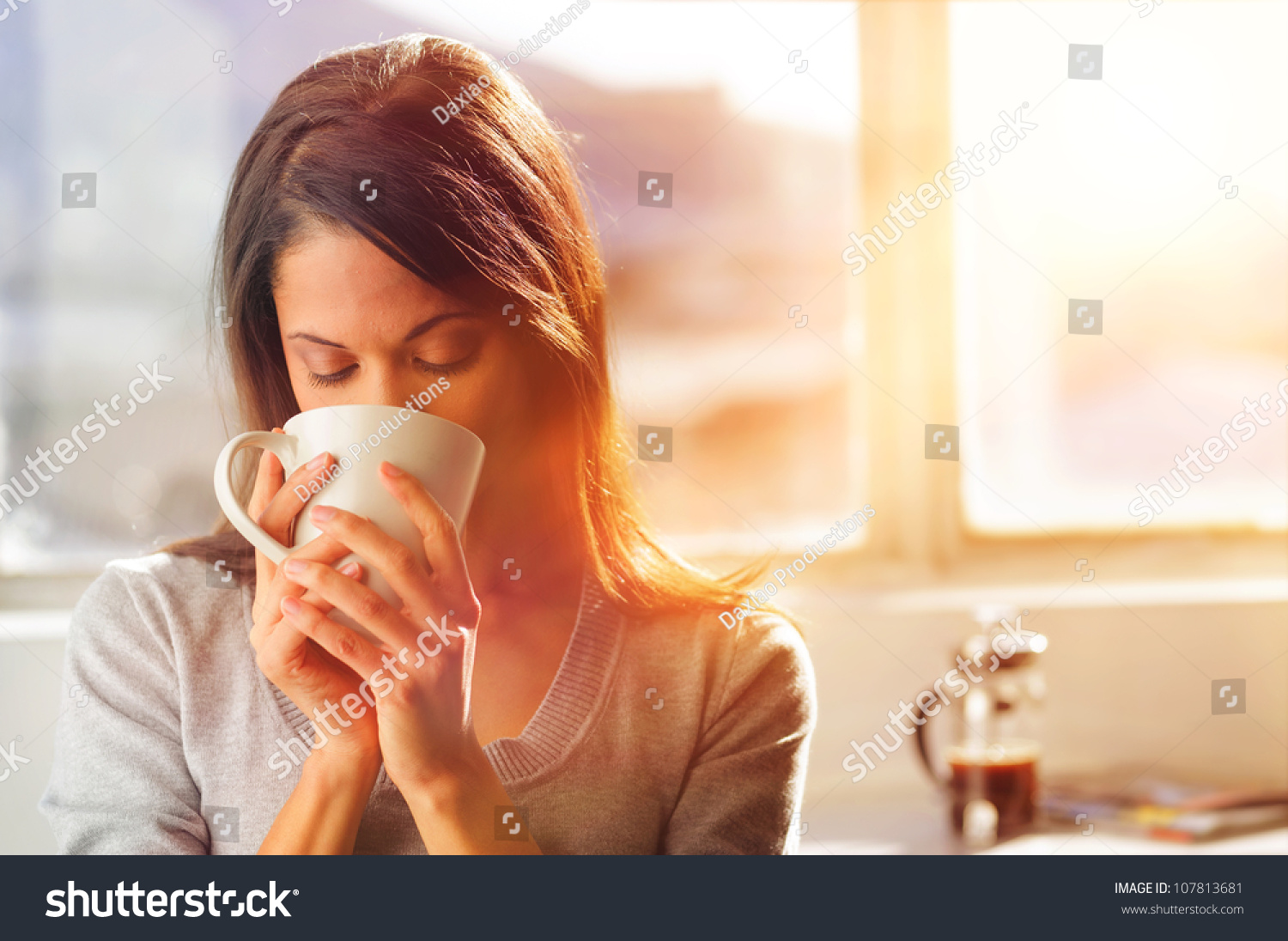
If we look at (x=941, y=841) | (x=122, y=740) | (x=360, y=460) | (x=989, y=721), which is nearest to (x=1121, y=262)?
(x=989, y=721)

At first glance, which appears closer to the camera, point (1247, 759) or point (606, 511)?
point (606, 511)

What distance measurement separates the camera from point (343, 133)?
566mm

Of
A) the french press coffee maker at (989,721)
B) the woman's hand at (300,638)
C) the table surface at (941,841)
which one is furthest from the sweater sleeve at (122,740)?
the french press coffee maker at (989,721)

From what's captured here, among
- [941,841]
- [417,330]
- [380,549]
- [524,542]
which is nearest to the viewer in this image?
[380,549]

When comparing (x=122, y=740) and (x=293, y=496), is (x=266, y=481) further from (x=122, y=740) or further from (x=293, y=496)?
(x=122, y=740)

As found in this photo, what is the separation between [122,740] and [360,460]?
0.30 meters

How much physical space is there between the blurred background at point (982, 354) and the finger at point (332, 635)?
34cm

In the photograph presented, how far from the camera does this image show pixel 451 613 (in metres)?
0.46

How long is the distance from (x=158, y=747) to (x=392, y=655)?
0.24m

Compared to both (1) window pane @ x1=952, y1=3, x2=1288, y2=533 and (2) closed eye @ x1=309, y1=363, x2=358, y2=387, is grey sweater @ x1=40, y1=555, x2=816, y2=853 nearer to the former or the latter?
(2) closed eye @ x1=309, y1=363, x2=358, y2=387

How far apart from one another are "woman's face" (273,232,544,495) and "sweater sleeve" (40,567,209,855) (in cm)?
20

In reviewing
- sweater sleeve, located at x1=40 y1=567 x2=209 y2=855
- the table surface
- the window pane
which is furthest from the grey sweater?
the window pane
